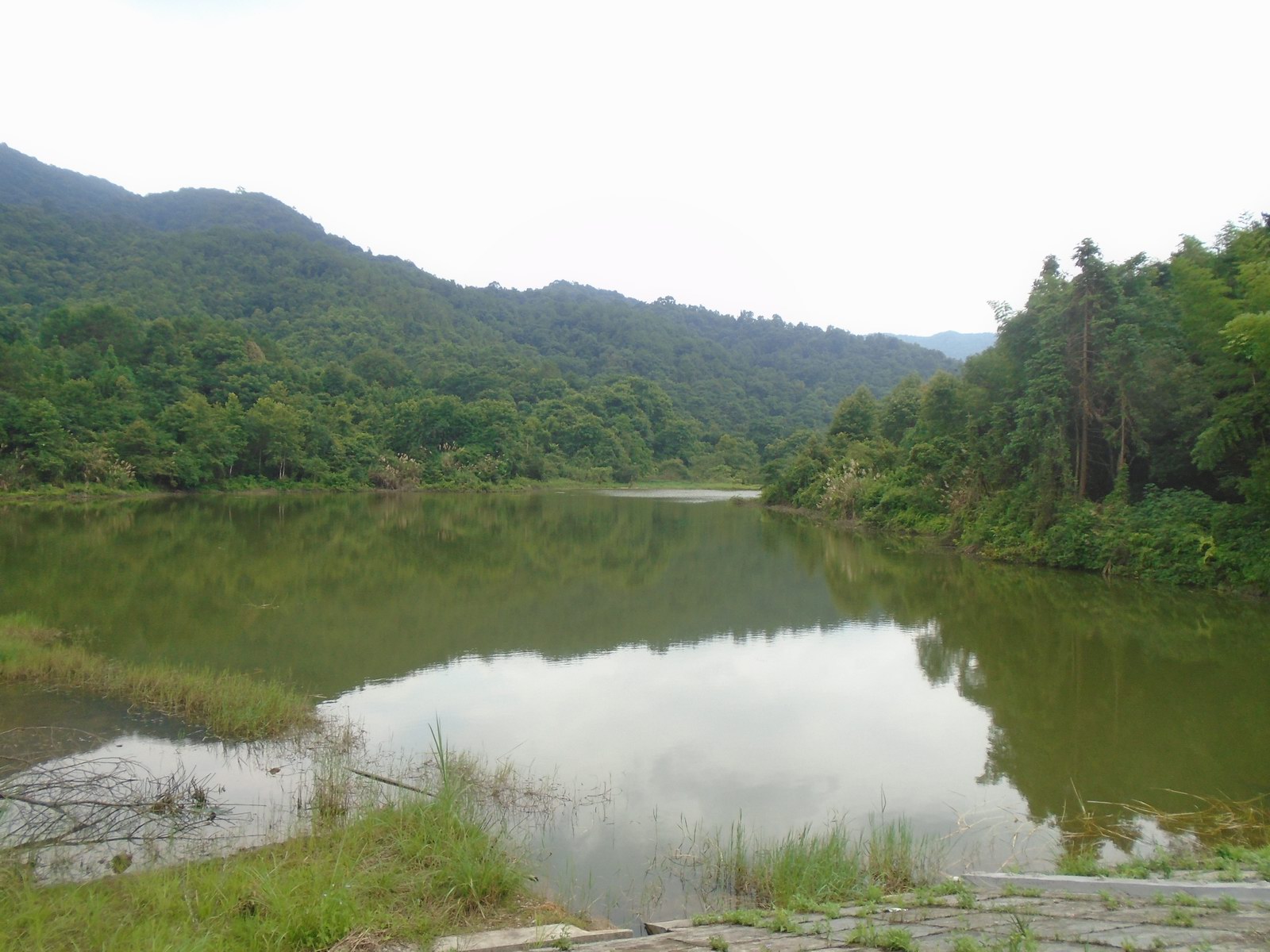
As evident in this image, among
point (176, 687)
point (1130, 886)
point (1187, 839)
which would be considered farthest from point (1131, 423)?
point (176, 687)

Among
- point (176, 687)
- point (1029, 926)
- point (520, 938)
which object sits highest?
point (1029, 926)

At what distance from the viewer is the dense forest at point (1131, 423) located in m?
14.8

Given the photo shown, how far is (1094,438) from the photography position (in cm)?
1959

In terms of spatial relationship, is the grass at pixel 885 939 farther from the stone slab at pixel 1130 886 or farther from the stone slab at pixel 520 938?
the stone slab at pixel 1130 886

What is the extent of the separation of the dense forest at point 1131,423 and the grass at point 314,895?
43.9 ft

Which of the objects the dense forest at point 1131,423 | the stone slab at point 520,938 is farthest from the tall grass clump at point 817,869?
the dense forest at point 1131,423

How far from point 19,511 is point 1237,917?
32.0 meters

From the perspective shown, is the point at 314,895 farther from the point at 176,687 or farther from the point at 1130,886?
the point at 176,687

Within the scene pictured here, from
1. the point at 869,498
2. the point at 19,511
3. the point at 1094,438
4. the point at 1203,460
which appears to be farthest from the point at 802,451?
the point at 19,511

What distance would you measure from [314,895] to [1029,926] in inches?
118

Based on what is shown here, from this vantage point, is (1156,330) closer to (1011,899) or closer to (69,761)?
(1011,899)

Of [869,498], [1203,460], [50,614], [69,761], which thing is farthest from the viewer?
[869,498]

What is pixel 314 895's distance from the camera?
11.2 feet

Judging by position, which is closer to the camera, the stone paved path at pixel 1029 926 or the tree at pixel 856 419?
the stone paved path at pixel 1029 926
